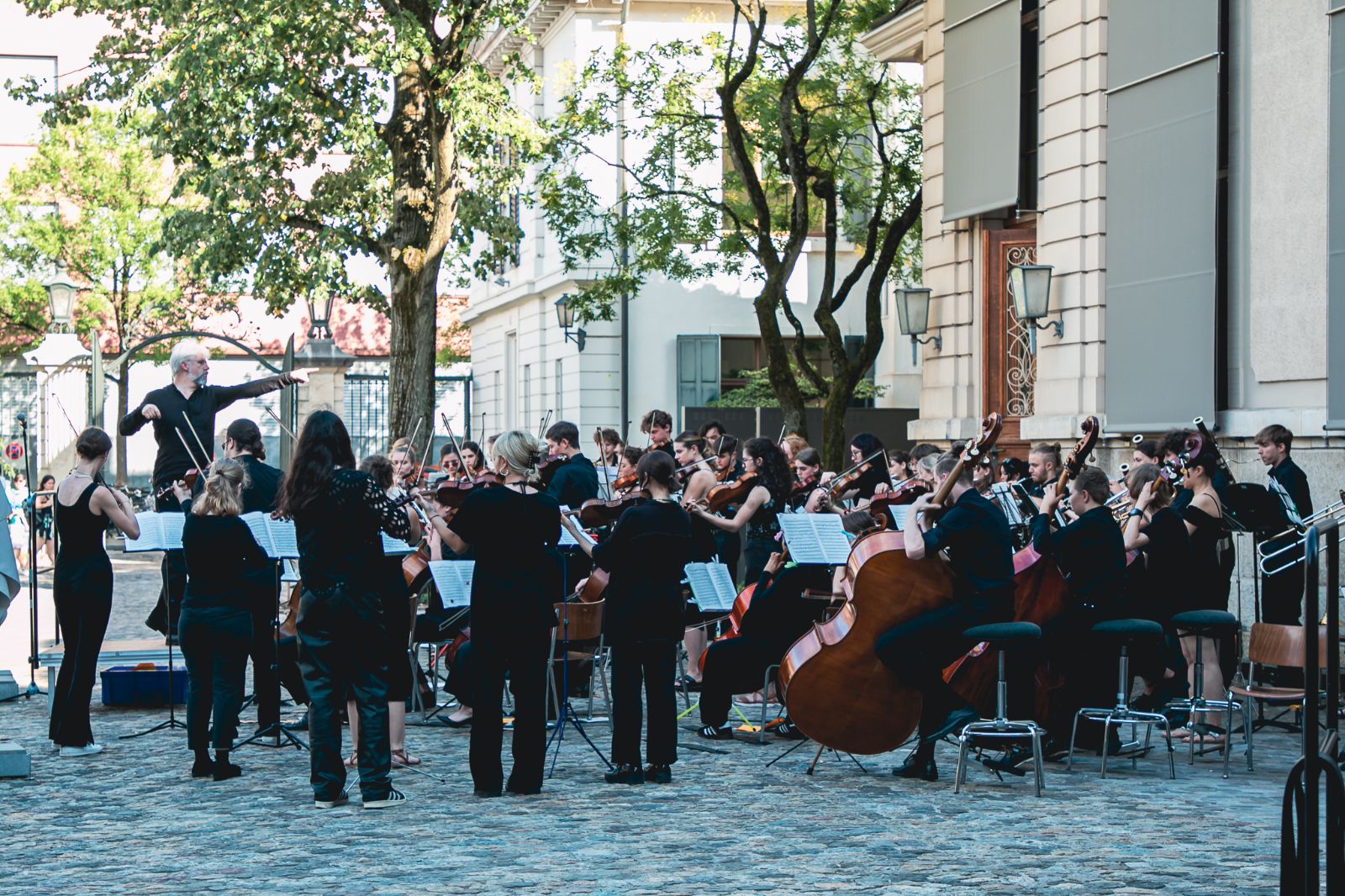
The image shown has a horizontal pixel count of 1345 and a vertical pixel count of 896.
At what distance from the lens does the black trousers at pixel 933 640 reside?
9531 millimetres

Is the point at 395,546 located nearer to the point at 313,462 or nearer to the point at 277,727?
the point at 277,727

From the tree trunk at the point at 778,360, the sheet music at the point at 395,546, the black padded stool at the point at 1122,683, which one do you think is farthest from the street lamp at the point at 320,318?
the black padded stool at the point at 1122,683

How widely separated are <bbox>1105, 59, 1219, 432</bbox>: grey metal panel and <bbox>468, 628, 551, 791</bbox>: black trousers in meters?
8.27

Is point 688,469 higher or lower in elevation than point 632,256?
lower

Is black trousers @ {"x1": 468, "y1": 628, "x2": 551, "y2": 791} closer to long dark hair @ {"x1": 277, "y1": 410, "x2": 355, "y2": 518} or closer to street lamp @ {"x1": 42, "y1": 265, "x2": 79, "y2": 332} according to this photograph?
long dark hair @ {"x1": 277, "y1": 410, "x2": 355, "y2": 518}

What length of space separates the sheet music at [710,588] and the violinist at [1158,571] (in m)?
2.43

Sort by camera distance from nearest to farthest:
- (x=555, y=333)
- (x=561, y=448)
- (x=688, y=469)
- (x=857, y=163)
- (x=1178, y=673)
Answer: (x=1178, y=673), (x=561, y=448), (x=688, y=469), (x=857, y=163), (x=555, y=333)

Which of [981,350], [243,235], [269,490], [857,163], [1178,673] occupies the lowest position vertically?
[1178,673]

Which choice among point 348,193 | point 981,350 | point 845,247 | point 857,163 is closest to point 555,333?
point 845,247

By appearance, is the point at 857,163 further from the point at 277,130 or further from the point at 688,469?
the point at 688,469

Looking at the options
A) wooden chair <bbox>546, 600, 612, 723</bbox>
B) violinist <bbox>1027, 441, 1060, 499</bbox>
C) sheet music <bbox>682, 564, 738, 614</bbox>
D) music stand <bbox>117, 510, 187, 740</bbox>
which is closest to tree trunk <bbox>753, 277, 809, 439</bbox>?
violinist <bbox>1027, 441, 1060, 499</bbox>

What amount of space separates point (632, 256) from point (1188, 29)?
19234mm

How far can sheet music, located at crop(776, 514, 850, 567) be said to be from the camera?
10641 millimetres

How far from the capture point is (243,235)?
2191 centimetres
